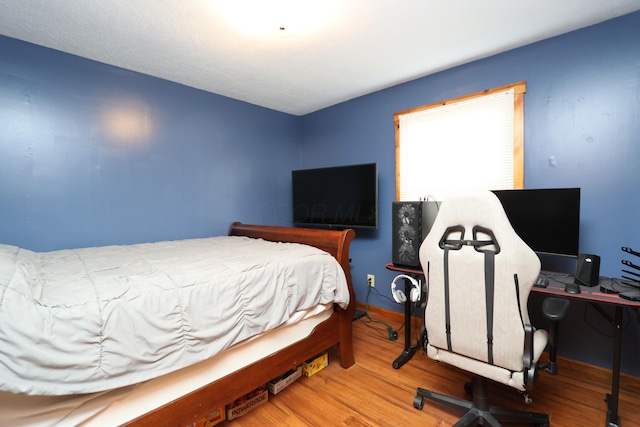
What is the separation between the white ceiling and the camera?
5.66ft

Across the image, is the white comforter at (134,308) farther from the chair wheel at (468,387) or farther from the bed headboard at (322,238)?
the chair wheel at (468,387)

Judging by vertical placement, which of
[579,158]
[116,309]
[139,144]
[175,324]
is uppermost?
[139,144]

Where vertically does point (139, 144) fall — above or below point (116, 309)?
above

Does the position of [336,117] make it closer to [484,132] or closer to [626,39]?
[484,132]

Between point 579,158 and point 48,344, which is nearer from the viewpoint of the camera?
point 48,344

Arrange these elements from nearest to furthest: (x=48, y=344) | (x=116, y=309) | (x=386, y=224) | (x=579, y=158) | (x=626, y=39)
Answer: (x=48, y=344) → (x=116, y=309) → (x=626, y=39) → (x=579, y=158) → (x=386, y=224)

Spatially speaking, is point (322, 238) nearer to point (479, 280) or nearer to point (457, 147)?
point (479, 280)

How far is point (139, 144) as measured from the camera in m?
2.59

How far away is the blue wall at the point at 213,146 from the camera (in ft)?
6.20

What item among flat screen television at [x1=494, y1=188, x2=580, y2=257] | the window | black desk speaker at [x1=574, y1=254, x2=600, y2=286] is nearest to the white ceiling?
the window

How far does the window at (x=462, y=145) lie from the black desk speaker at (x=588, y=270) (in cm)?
72

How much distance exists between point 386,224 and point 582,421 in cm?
196

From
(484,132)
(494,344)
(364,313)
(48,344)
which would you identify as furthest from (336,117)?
(48,344)

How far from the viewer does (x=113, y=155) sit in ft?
8.04
